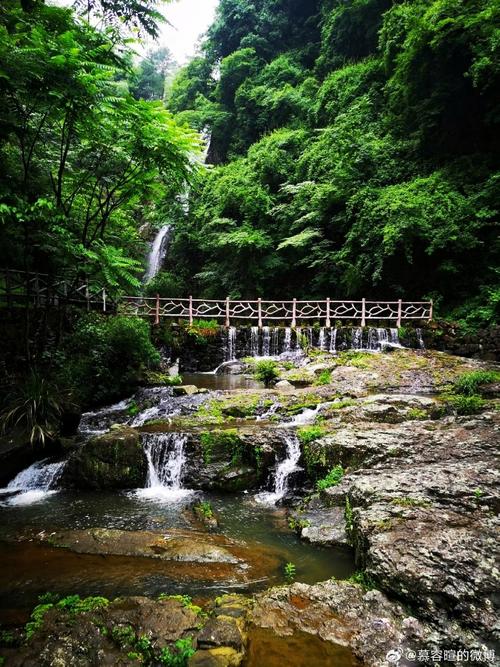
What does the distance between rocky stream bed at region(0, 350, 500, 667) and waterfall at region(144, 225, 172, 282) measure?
18152 mm

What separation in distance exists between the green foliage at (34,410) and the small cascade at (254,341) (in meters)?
9.30

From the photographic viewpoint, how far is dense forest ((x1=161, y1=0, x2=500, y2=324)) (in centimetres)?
1459

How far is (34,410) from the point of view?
23.5ft

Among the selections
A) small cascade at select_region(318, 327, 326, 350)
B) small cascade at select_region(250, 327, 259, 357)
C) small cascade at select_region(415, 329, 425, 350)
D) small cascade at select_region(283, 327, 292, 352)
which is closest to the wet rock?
small cascade at select_region(250, 327, 259, 357)

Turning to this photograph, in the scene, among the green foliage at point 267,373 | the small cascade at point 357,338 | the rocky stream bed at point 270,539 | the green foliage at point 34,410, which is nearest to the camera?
the rocky stream bed at point 270,539

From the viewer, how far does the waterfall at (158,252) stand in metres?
25.5

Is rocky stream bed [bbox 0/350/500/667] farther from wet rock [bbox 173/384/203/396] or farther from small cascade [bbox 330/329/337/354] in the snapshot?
small cascade [bbox 330/329/337/354]

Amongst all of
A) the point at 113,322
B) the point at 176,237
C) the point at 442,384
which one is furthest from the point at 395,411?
the point at 176,237

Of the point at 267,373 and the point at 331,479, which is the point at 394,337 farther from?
the point at 331,479

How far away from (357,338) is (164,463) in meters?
11.2

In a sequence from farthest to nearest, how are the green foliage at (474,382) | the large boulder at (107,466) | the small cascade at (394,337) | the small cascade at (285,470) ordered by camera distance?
the small cascade at (394,337)
the green foliage at (474,382)
the large boulder at (107,466)
the small cascade at (285,470)

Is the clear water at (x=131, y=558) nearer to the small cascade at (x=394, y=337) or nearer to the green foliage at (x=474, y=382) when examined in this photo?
the green foliage at (x=474, y=382)

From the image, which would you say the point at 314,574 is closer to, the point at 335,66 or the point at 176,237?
the point at 176,237

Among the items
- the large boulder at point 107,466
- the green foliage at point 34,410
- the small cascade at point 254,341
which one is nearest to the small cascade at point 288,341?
the small cascade at point 254,341
